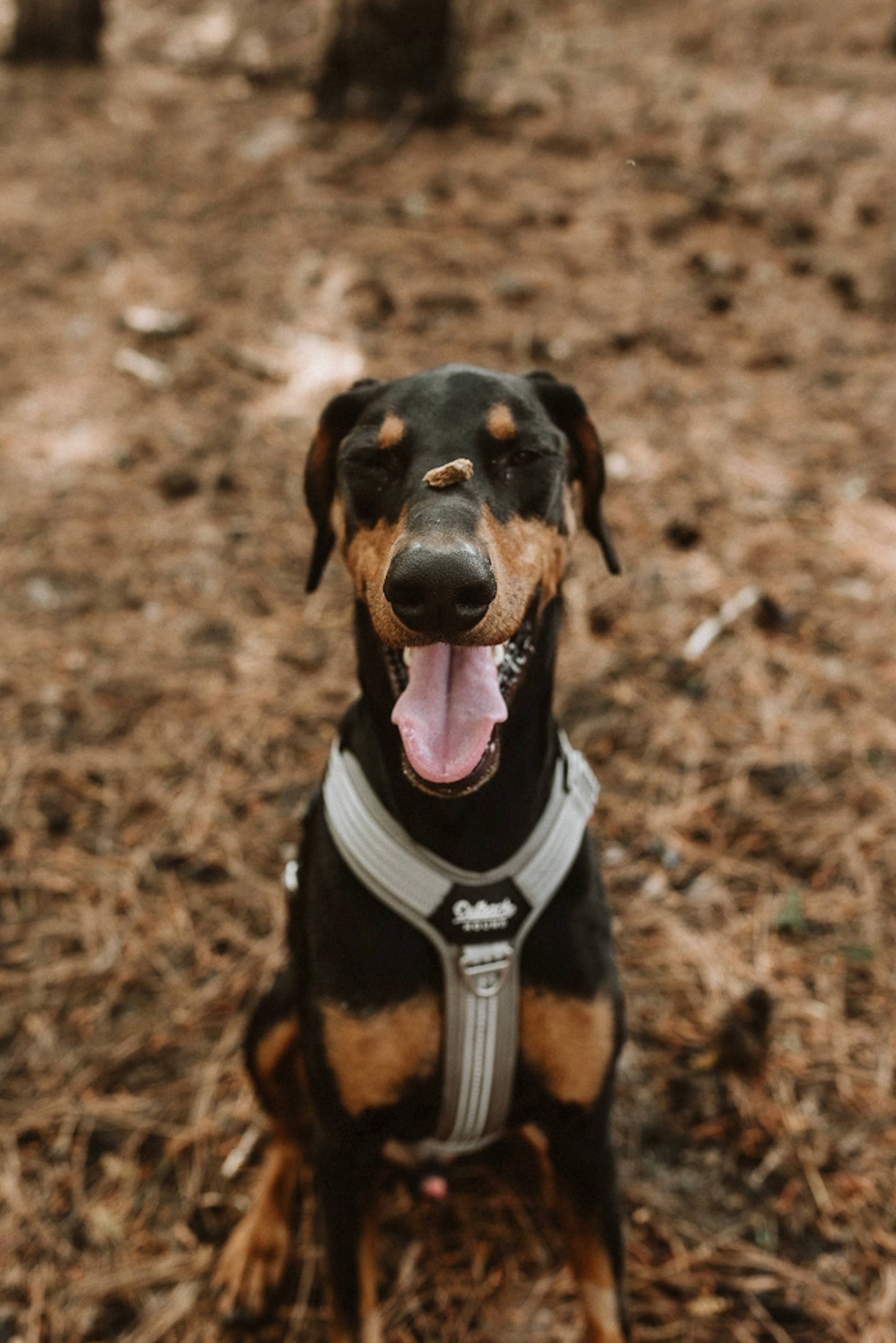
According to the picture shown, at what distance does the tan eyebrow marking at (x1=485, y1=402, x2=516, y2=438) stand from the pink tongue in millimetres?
442

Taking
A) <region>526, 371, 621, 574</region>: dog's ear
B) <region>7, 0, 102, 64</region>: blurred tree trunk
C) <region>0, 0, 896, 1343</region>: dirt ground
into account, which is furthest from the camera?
<region>7, 0, 102, 64</region>: blurred tree trunk

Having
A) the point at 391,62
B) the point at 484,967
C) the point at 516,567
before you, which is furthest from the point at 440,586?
the point at 391,62

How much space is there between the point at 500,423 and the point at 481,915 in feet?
3.11

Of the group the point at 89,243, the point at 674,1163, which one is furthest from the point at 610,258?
the point at 674,1163

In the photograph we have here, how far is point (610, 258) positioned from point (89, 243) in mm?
3160

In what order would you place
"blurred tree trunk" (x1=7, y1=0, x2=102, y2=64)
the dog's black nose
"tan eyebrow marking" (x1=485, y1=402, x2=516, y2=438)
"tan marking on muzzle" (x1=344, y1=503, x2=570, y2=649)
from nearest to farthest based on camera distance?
the dog's black nose < "tan marking on muzzle" (x1=344, y1=503, x2=570, y2=649) < "tan eyebrow marking" (x1=485, y1=402, x2=516, y2=438) < "blurred tree trunk" (x1=7, y1=0, x2=102, y2=64)

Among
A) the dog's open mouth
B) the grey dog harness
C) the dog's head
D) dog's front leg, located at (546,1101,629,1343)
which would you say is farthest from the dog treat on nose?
dog's front leg, located at (546,1101,629,1343)

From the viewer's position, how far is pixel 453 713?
1.75 metres

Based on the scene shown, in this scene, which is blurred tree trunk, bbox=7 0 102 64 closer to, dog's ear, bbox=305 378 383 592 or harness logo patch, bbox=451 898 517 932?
dog's ear, bbox=305 378 383 592

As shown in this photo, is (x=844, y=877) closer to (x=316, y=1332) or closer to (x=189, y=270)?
(x=316, y=1332)

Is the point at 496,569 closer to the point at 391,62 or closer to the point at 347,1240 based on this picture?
the point at 347,1240

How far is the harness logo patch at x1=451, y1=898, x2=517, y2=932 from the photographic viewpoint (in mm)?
1858

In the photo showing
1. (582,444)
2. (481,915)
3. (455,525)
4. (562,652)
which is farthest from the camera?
(562,652)

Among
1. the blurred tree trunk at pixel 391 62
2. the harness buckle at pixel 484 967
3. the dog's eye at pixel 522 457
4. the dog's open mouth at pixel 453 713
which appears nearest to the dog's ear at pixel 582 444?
the dog's eye at pixel 522 457
